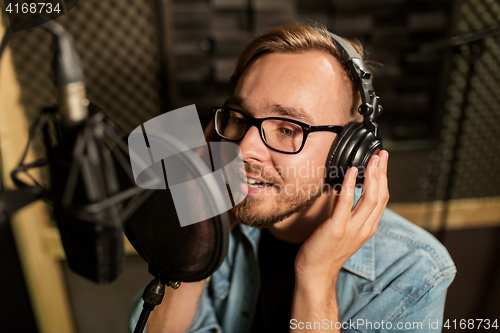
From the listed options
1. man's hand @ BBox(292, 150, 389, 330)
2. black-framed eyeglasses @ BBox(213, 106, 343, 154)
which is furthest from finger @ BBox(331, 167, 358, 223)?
black-framed eyeglasses @ BBox(213, 106, 343, 154)

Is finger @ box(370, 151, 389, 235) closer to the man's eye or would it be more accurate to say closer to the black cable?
the man's eye

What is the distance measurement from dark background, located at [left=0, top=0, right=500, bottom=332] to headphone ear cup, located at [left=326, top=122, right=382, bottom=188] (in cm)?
76

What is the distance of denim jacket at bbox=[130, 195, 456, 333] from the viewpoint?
2.34 ft

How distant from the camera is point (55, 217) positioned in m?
0.33

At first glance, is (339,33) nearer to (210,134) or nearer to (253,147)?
(210,134)

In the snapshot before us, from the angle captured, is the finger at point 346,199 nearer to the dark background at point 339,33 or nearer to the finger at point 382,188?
the finger at point 382,188

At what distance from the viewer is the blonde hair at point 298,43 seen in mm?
702

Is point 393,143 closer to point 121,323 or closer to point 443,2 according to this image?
point 443,2

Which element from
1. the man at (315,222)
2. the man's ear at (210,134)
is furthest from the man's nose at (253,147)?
the man's ear at (210,134)

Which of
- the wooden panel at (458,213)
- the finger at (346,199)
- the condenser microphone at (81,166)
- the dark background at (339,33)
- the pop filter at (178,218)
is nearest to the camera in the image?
the condenser microphone at (81,166)

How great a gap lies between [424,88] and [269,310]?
131 centimetres

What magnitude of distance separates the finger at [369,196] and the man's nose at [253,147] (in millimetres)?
213

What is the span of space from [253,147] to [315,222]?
0.34m

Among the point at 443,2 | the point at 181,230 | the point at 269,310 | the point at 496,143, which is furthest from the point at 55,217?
the point at 496,143
